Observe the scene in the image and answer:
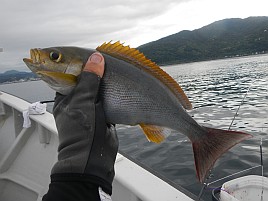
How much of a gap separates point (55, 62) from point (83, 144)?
2.79 feet

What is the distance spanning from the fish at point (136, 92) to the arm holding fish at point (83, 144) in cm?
14

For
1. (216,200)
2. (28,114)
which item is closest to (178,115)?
(216,200)

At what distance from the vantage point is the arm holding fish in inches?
74.4

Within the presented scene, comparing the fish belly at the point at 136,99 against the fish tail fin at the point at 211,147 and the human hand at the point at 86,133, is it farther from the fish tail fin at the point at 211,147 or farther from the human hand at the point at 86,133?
the fish tail fin at the point at 211,147

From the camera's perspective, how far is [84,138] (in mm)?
1959

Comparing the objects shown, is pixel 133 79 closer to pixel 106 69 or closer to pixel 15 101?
pixel 106 69

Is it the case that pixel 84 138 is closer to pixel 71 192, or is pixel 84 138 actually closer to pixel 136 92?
pixel 71 192

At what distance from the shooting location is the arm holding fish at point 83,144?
6.20 feet

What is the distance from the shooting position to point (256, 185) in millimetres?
3930

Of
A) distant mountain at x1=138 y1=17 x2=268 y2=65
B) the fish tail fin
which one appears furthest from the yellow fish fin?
distant mountain at x1=138 y1=17 x2=268 y2=65

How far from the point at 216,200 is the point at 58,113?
107 inches

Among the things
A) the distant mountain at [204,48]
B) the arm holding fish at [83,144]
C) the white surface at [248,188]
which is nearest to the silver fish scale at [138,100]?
the arm holding fish at [83,144]

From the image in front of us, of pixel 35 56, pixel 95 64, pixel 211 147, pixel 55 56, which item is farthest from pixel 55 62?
pixel 211 147

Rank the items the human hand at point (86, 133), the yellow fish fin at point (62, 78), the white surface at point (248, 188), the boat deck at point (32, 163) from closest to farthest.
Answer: the human hand at point (86, 133) → the yellow fish fin at point (62, 78) → the boat deck at point (32, 163) → the white surface at point (248, 188)
